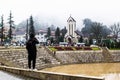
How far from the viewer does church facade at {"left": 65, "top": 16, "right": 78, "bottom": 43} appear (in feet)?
355

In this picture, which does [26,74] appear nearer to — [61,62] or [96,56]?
[61,62]

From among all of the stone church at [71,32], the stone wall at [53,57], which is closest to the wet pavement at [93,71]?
the stone wall at [53,57]

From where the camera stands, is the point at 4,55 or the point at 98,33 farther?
the point at 98,33

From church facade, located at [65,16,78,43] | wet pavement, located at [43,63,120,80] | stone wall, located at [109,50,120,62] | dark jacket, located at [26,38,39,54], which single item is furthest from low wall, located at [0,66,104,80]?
church facade, located at [65,16,78,43]

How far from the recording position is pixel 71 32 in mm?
110812

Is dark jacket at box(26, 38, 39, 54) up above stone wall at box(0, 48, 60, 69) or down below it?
above

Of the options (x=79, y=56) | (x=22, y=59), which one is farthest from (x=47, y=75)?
(x=79, y=56)

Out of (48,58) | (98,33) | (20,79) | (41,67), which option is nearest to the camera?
(20,79)

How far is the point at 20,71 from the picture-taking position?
19.4 m

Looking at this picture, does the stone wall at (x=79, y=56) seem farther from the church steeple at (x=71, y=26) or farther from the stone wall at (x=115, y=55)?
the church steeple at (x=71, y=26)

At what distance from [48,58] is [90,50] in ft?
56.4

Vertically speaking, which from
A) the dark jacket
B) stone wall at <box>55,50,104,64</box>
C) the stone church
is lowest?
stone wall at <box>55,50,104,64</box>

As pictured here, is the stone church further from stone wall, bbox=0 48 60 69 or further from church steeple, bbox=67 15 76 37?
stone wall, bbox=0 48 60 69

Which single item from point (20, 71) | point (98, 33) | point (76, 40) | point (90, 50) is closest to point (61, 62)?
point (90, 50)
